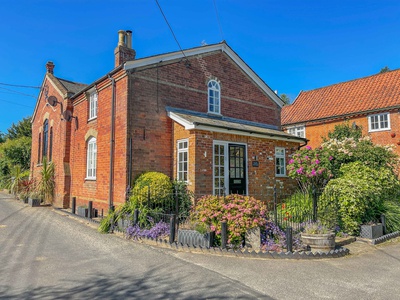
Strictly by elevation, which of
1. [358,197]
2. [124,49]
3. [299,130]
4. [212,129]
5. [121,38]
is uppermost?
[121,38]

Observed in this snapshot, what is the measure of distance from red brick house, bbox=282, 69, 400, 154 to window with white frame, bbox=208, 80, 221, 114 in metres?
8.95

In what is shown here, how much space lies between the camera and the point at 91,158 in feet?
44.1

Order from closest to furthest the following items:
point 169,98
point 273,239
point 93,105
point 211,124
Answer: point 273,239 < point 211,124 < point 169,98 < point 93,105

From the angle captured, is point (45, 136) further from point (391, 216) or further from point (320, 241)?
point (391, 216)

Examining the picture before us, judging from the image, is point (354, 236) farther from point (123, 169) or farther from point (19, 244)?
point (19, 244)

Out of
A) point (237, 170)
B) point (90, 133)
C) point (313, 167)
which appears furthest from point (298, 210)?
point (90, 133)

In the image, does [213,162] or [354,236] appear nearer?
[354,236]

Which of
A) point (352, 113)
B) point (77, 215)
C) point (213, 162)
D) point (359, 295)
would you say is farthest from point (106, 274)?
point (352, 113)

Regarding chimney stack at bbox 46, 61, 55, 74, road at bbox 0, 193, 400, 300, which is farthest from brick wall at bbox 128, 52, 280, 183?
chimney stack at bbox 46, 61, 55, 74

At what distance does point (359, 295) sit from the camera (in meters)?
4.45

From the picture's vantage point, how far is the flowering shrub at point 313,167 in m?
10.9

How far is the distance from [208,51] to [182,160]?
19.3ft

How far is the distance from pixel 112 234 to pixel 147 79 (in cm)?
590

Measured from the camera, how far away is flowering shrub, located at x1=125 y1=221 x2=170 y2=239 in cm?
793
